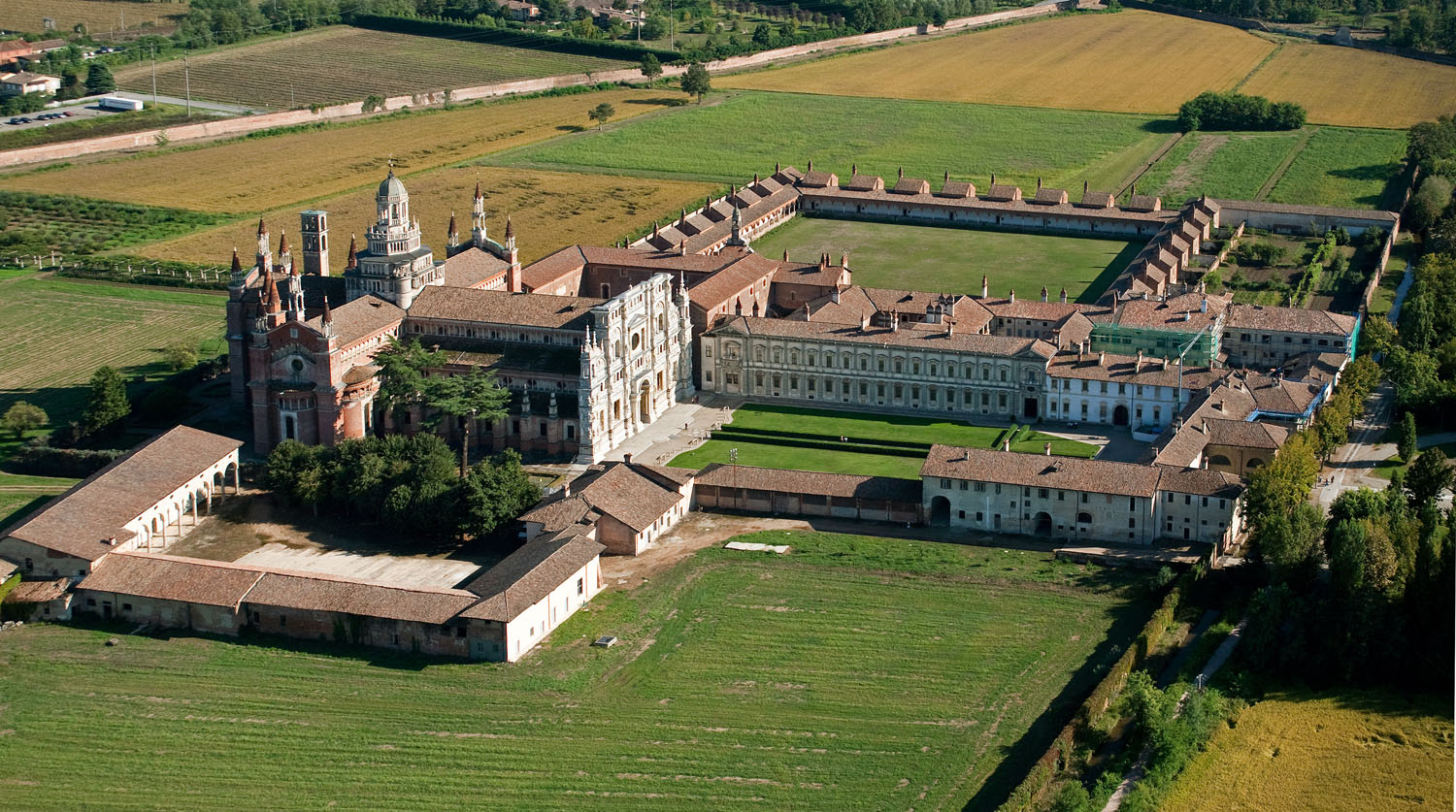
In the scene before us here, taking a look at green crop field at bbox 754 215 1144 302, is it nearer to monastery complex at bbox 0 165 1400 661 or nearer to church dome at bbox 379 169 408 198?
monastery complex at bbox 0 165 1400 661

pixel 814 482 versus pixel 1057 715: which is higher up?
pixel 814 482

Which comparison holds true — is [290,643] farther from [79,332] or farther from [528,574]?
[79,332]

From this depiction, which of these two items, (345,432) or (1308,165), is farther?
(1308,165)

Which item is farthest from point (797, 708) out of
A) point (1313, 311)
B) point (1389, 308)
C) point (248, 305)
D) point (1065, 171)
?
point (1065, 171)

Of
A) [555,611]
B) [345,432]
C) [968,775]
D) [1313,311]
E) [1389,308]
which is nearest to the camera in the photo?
[968,775]

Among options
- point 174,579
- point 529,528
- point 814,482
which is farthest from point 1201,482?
point 174,579

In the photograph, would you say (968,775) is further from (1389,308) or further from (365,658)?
(1389,308)
